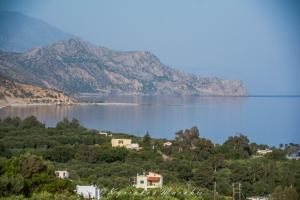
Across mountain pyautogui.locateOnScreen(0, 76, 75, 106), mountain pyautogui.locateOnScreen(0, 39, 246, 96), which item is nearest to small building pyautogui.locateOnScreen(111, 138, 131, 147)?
mountain pyautogui.locateOnScreen(0, 76, 75, 106)

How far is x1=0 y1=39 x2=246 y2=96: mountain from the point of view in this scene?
70.3 m

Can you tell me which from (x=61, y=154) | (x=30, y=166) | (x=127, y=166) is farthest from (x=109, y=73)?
(x=30, y=166)

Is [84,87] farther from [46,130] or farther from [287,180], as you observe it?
[287,180]

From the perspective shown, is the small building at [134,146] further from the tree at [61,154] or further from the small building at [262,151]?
the small building at [262,151]

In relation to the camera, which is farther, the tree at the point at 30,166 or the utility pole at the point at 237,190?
the utility pole at the point at 237,190

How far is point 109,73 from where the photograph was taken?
81.8 meters

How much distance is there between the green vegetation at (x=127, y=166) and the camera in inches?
264

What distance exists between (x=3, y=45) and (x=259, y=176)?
97438 mm

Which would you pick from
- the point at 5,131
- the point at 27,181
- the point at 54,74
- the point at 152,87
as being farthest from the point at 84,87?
the point at 27,181

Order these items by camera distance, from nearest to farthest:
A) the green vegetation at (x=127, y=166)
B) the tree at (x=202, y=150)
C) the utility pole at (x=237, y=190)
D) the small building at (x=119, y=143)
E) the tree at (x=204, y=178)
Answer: the green vegetation at (x=127, y=166) → the utility pole at (x=237, y=190) → the tree at (x=204, y=178) → the tree at (x=202, y=150) → the small building at (x=119, y=143)

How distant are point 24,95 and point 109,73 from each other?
42947 mm

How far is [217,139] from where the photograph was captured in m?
21.6

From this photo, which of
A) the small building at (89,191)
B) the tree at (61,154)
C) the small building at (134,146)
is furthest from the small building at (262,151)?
the small building at (89,191)

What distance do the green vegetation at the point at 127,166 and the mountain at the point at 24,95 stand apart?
2013 centimetres
